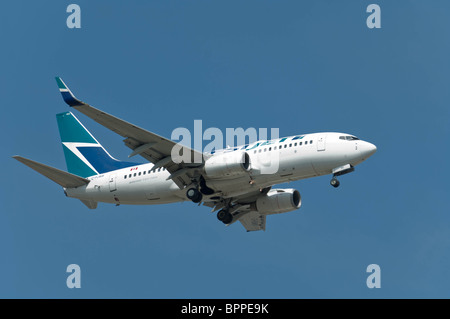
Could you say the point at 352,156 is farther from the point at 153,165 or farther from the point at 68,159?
the point at 68,159

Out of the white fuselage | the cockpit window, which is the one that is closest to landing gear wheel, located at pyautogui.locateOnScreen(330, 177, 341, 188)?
the white fuselage

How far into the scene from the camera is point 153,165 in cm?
5191

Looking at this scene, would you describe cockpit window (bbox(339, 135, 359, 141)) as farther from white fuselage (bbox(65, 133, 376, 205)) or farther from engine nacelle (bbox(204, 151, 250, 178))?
engine nacelle (bbox(204, 151, 250, 178))

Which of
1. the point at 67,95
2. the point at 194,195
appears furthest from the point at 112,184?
the point at 67,95

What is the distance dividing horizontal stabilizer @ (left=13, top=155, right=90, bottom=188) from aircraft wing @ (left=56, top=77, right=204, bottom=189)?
6206 mm

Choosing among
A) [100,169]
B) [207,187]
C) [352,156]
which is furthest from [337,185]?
[100,169]

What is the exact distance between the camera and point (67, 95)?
1702 inches

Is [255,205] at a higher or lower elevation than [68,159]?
lower

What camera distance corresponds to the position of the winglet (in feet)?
142

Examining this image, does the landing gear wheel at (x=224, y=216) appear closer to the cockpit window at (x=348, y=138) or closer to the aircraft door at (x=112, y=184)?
the aircraft door at (x=112, y=184)

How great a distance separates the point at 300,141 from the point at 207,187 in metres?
6.84

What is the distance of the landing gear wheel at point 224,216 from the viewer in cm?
5512

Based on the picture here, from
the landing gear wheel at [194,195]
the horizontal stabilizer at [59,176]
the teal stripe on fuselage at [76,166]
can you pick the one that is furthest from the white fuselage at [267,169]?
the teal stripe on fuselage at [76,166]

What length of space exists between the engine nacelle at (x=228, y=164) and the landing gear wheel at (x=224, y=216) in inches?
251
